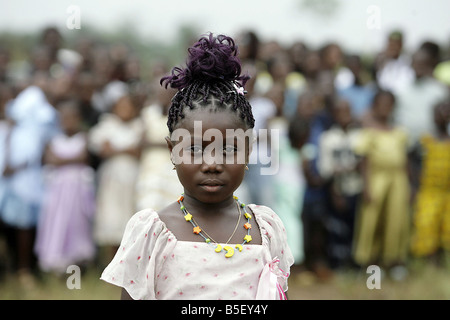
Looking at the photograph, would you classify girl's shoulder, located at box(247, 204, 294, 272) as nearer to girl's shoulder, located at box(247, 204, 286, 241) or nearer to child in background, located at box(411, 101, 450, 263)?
girl's shoulder, located at box(247, 204, 286, 241)

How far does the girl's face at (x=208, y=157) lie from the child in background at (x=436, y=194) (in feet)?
15.2

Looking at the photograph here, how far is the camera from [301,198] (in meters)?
6.52

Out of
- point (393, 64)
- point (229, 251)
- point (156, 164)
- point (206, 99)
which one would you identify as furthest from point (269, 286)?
point (393, 64)

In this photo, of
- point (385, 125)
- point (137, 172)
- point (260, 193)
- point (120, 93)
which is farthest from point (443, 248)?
point (120, 93)

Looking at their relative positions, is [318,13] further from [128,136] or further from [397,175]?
[128,136]

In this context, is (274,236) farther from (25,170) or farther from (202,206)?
(25,170)

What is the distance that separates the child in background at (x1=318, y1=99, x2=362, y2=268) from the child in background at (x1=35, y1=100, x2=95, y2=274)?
7.94 feet

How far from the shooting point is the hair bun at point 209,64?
2.45 metres

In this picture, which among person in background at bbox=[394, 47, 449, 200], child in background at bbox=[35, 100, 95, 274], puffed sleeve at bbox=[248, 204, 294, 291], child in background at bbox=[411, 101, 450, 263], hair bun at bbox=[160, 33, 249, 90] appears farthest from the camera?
person in background at bbox=[394, 47, 449, 200]

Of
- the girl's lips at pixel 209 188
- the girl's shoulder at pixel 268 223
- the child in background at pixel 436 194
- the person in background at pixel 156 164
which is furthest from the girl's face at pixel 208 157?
the child in background at pixel 436 194

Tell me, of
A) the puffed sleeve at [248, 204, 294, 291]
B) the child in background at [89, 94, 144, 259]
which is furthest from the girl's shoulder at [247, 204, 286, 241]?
the child in background at [89, 94, 144, 259]

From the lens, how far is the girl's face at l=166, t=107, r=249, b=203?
2.36 meters

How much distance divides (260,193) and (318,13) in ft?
10.7

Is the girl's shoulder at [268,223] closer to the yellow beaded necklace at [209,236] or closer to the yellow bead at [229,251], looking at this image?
the yellow beaded necklace at [209,236]
